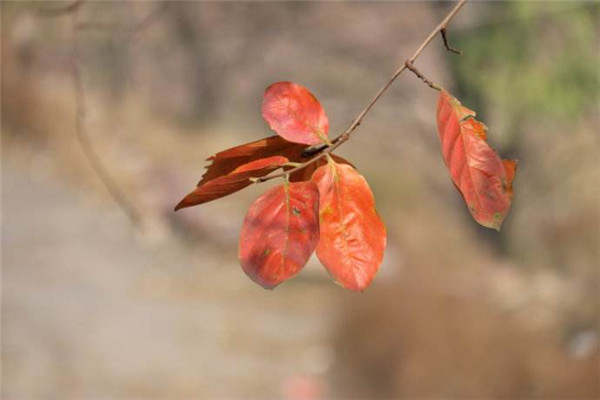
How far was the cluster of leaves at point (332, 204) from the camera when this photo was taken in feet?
2.08

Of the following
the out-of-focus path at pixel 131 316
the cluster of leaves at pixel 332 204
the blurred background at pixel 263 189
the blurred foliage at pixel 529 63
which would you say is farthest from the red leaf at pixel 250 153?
the blurred foliage at pixel 529 63

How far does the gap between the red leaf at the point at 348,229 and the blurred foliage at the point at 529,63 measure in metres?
3.26

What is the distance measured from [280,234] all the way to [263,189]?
11.6ft

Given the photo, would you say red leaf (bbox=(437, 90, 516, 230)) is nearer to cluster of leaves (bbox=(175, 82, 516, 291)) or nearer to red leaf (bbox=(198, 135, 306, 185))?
cluster of leaves (bbox=(175, 82, 516, 291))

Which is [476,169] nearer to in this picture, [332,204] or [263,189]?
[332,204]

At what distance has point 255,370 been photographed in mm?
3766

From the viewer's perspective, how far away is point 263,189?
4180 millimetres

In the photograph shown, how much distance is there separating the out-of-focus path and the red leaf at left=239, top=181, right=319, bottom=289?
3.09 metres

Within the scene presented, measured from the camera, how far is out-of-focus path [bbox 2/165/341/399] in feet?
12.1

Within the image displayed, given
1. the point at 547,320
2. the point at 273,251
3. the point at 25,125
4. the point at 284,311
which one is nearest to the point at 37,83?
the point at 25,125

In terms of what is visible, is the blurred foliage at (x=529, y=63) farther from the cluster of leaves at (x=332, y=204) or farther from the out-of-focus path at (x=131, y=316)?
the cluster of leaves at (x=332, y=204)

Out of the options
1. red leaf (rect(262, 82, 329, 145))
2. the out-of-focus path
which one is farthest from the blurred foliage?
red leaf (rect(262, 82, 329, 145))

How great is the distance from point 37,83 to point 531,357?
2956 millimetres

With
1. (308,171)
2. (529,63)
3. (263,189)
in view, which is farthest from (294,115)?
(263,189)
